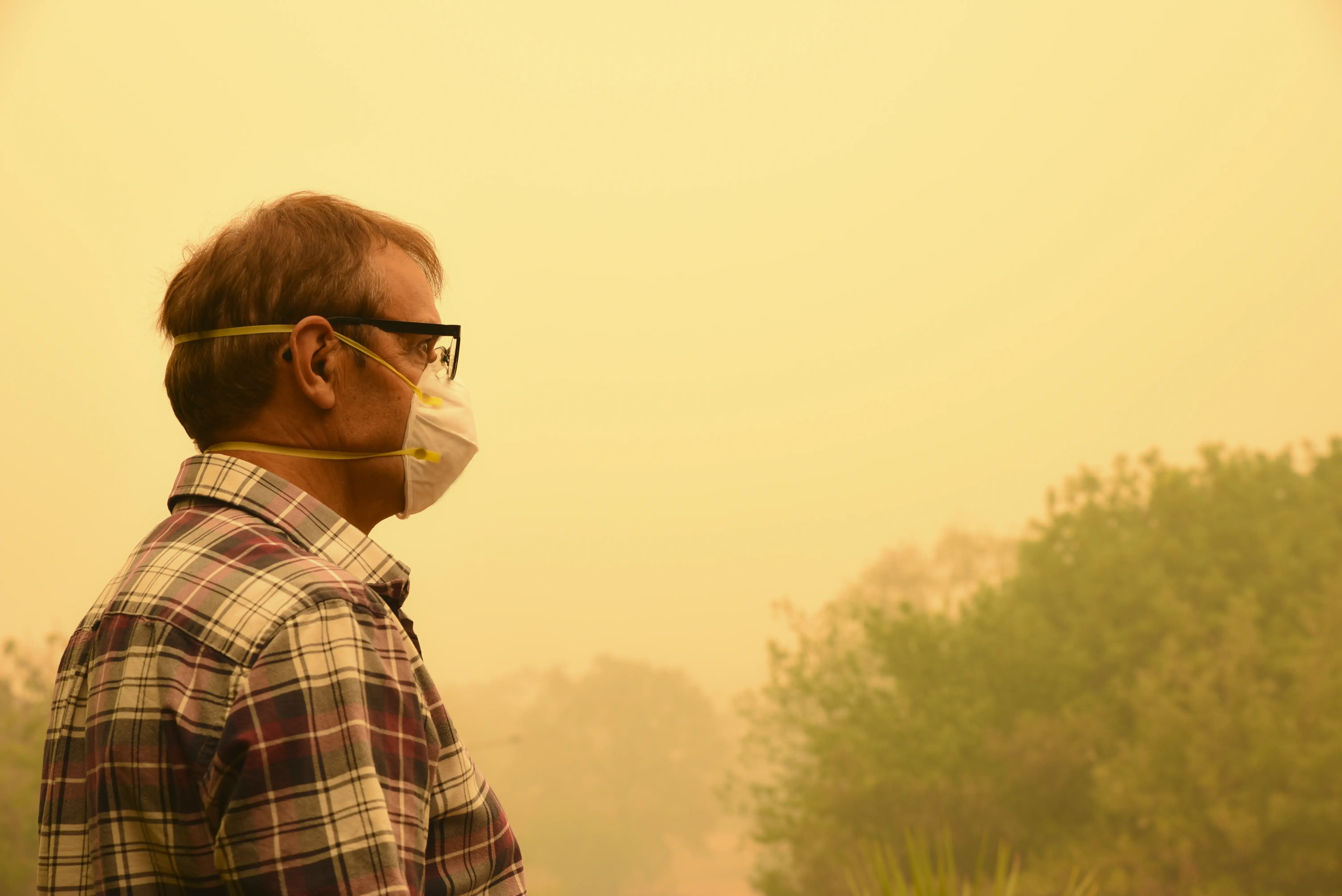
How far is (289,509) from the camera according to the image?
0.77m

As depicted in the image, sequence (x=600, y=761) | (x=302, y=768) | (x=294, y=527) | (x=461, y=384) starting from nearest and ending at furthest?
(x=302, y=768)
(x=294, y=527)
(x=461, y=384)
(x=600, y=761)

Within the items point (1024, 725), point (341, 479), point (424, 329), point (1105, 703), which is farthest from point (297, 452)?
point (1105, 703)

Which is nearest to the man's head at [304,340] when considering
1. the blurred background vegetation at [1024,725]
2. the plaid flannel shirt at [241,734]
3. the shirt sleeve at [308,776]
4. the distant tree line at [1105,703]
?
the plaid flannel shirt at [241,734]

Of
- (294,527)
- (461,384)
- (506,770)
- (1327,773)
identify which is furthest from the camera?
(506,770)

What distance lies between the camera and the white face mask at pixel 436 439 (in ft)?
3.30

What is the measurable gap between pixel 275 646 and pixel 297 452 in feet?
0.87

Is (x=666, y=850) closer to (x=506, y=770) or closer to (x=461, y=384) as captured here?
(x=506, y=770)

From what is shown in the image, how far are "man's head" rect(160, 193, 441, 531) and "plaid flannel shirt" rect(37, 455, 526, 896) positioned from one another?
132mm

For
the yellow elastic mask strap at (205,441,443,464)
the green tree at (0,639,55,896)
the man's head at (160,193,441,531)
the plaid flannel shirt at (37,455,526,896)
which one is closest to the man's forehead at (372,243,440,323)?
the man's head at (160,193,441,531)

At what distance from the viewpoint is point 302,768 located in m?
0.60

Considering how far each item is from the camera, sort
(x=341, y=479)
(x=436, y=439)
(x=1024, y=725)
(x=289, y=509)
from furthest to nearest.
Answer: (x=1024, y=725)
(x=436, y=439)
(x=341, y=479)
(x=289, y=509)

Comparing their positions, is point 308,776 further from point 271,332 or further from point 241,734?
point 271,332

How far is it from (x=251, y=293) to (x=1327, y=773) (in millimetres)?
9131

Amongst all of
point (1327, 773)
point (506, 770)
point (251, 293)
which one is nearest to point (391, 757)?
point (251, 293)
